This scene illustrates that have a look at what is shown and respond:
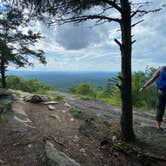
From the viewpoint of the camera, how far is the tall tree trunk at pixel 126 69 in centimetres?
783

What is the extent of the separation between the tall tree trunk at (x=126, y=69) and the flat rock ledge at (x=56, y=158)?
2.24m

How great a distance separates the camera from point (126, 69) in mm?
7992

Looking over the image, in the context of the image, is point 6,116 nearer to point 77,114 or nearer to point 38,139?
point 38,139

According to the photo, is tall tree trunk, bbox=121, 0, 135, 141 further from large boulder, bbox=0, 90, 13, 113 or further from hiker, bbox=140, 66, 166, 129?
large boulder, bbox=0, 90, 13, 113

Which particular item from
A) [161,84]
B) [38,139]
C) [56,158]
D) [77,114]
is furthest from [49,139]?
[161,84]

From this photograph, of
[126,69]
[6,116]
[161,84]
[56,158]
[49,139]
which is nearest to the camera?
[56,158]

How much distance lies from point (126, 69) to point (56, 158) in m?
2.94

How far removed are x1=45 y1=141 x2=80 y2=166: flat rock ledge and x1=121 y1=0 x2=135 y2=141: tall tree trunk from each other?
224 centimetres

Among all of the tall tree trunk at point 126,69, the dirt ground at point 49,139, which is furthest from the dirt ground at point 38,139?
the tall tree trunk at point 126,69

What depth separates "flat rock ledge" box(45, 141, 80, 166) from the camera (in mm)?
6098

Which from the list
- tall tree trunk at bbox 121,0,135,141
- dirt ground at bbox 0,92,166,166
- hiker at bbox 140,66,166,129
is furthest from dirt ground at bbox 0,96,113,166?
hiker at bbox 140,66,166,129

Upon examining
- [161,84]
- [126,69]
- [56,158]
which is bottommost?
[56,158]

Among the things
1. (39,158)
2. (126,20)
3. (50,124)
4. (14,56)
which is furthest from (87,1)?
(14,56)

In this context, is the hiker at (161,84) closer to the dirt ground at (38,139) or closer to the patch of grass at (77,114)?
the patch of grass at (77,114)
